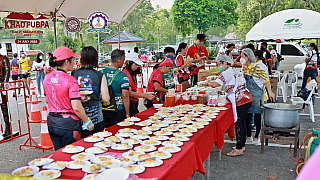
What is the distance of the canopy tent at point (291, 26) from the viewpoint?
11602 mm

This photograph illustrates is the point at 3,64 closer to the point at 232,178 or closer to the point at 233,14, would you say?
the point at 232,178

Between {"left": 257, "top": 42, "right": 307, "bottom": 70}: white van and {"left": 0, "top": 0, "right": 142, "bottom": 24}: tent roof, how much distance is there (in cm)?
1015

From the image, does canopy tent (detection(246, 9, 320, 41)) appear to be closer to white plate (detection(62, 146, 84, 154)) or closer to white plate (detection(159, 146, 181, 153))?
white plate (detection(159, 146, 181, 153))

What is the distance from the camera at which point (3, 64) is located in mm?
5664

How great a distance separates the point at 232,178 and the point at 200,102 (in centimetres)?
131

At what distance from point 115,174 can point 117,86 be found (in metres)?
2.03

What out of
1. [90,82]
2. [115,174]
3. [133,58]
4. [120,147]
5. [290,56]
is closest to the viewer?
[115,174]

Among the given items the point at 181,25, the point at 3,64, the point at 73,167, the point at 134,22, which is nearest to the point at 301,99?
the point at 73,167

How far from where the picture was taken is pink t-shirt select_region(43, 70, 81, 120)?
2787 mm

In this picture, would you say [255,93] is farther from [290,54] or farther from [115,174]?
[290,54]

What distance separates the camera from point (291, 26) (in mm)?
11852

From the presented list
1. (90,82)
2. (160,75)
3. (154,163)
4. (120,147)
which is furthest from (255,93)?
(154,163)

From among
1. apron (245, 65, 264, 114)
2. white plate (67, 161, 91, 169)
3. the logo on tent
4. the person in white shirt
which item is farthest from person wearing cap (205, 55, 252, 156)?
the logo on tent

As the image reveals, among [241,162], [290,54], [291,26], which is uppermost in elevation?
[291,26]
